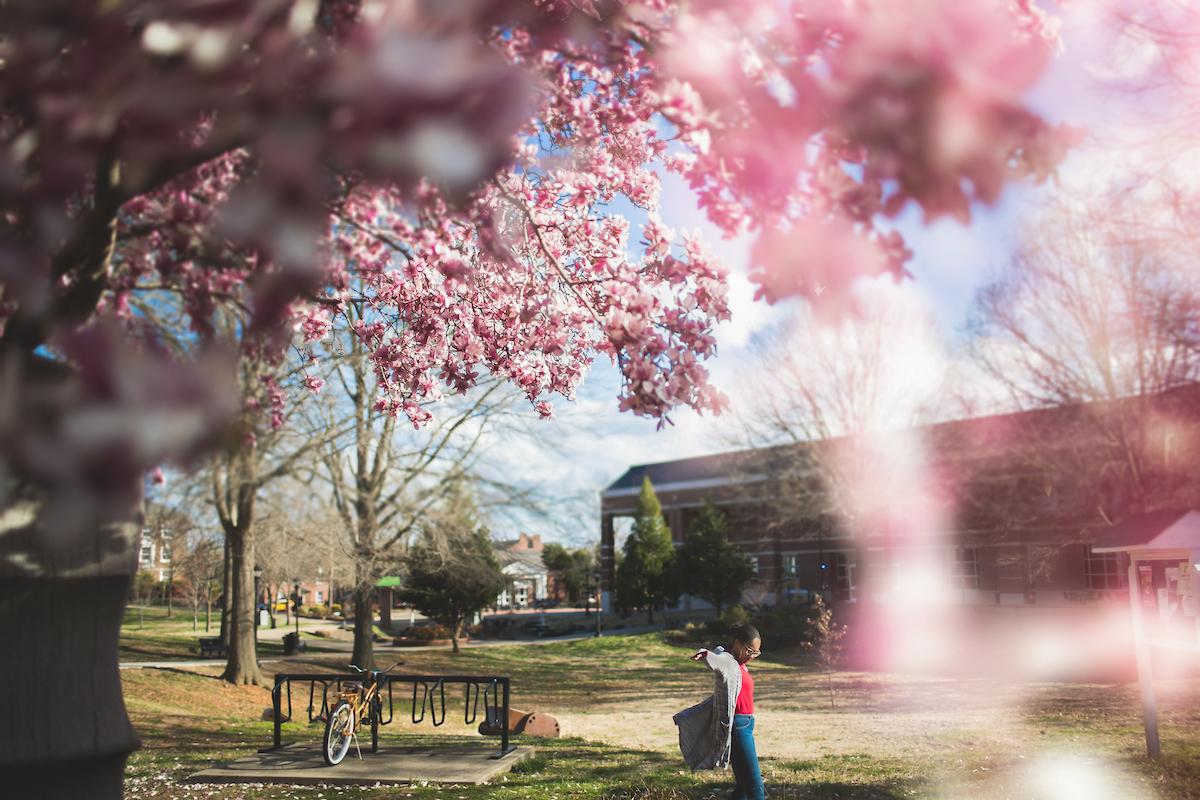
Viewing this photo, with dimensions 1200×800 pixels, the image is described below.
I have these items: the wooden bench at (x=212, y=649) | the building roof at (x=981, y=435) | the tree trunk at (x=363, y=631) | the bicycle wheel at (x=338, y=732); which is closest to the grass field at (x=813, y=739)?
the bicycle wheel at (x=338, y=732)

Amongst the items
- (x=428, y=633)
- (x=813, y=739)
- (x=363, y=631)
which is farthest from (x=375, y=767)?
(x=428, y=633)

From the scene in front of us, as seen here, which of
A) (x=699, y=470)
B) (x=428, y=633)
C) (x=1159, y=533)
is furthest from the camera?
(x=699, y=470)

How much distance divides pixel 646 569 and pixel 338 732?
4178 cm

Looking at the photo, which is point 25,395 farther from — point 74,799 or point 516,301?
point 516,301

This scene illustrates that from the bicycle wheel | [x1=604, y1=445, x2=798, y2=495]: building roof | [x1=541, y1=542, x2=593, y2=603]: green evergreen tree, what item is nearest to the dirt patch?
the bicycle wheel

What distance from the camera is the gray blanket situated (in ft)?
23.4

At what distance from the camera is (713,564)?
143 feet

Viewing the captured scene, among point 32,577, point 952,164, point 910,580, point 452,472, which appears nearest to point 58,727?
point 32,577

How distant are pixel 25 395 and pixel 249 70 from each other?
1.28 m

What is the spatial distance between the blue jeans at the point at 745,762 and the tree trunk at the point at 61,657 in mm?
4820

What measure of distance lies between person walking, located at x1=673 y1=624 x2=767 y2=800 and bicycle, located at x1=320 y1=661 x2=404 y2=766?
3487mm

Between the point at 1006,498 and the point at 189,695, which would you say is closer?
the point at 189,695

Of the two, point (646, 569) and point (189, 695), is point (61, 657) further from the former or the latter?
point (646, 569)

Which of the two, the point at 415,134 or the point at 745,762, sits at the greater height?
the point at 415,134
